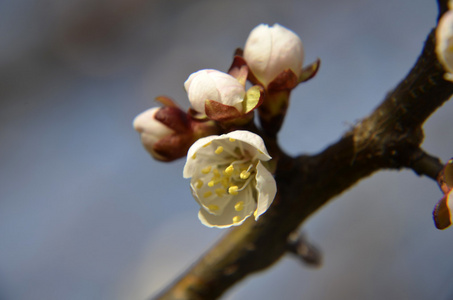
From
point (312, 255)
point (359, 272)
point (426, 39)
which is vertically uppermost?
point (426, 39)

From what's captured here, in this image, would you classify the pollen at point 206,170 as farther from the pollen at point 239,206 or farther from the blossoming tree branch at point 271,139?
the pollen at point 239,206

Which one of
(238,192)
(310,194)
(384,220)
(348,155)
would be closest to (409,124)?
(348,155)

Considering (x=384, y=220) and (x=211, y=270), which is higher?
(x=211, y=270)

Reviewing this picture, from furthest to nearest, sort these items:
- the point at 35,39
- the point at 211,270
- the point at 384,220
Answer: the point at 384,220 → the point at 35,39 → the point at 211,270

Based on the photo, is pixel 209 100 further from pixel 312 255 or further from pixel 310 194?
pixel 312 255

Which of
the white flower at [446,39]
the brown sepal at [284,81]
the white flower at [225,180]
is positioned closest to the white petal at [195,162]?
the white flower at [225,180]

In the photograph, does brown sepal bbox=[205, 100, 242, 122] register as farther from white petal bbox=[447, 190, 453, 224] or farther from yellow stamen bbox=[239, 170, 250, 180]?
white petal bbox=[447, 190, 453, 224]
